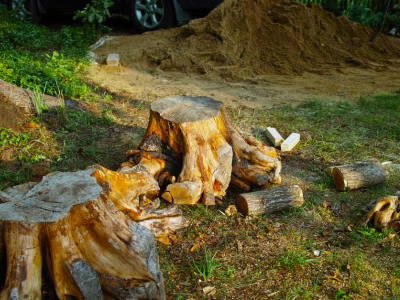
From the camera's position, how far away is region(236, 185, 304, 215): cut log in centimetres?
282

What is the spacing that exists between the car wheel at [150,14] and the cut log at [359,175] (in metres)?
6.28

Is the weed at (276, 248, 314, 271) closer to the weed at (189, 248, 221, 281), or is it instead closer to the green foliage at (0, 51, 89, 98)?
the weed at (189, 248, 221, 281)

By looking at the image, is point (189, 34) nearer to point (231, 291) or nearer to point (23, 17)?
point (23, 17)

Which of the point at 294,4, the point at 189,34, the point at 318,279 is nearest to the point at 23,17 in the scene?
the point at 189,34

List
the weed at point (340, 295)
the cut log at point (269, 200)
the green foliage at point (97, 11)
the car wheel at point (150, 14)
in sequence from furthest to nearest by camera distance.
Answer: the car wheel at point (150, 14) < the green foliage at point (97, 11) < the cut log at point (269, 200) < the weed at point (340, 295)

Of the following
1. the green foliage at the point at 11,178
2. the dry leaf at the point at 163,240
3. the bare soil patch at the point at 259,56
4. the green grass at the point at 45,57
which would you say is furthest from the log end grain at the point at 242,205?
the bare soil patch at the point at 259,56

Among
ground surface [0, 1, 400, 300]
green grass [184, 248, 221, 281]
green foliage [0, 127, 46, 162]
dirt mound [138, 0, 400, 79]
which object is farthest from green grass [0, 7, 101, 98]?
green grass [184, 248, 221, 281]

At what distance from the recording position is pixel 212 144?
9.81 feet

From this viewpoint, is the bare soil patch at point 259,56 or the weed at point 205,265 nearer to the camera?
the weed at point 205,265

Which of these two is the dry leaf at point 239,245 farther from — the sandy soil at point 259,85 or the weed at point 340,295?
the sandy soil at point 259,85

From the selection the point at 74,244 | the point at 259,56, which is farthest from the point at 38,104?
the point at 259,56

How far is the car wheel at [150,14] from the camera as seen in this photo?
807 centimetres

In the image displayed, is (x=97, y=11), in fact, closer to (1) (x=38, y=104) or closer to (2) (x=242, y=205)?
(1) (x=38, y=104)

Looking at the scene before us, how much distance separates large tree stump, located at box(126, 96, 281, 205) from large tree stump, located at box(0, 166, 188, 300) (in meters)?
0.73
